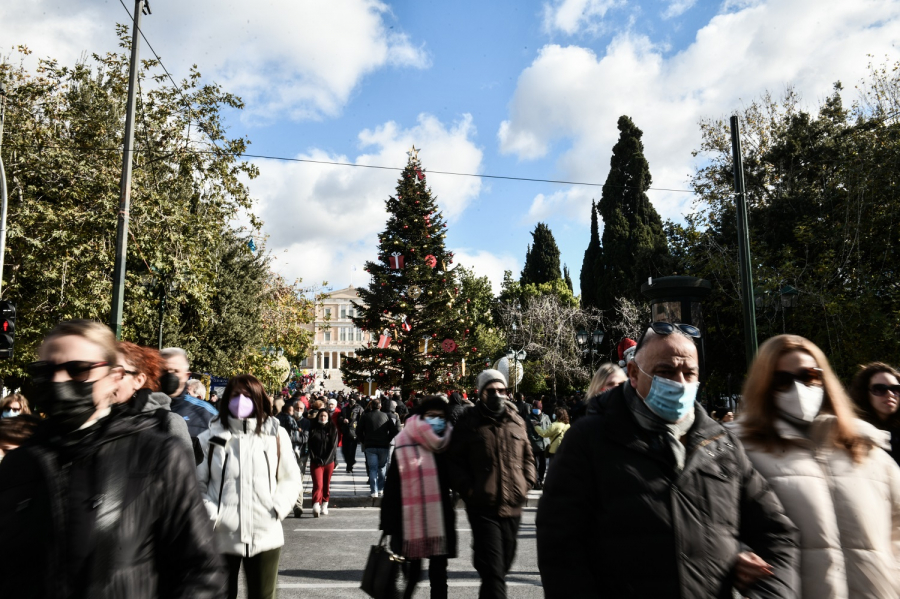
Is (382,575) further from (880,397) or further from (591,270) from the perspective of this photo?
(591,270)

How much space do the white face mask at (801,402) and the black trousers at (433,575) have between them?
284 centimetres

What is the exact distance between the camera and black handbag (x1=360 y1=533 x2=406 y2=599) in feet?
14.9

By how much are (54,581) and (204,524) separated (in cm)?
43

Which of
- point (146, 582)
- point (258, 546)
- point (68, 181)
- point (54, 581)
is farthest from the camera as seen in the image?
point (68, 181)

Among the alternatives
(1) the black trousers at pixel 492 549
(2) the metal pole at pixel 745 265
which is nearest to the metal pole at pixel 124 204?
(1) the black trousers at pixel 492 549

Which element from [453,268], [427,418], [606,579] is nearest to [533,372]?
[453,268]

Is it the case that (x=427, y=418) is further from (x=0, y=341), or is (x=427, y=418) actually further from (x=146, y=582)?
(x=0, y=341)

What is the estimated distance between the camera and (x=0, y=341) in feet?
37.5

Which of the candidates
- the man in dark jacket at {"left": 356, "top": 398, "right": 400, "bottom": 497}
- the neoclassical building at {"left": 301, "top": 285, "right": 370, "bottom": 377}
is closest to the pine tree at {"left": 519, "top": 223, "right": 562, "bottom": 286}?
the neoclassical building at {"left": 301, "top": 285, "right": 370, "bottom": 377}

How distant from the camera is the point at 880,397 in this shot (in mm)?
3920

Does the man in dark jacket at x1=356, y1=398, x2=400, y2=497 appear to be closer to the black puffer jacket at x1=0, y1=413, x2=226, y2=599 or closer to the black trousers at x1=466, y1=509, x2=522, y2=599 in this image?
the black trousers at x1=466, y1=509, x2=522, y2=599

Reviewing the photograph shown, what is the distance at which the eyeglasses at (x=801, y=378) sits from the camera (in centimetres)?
282

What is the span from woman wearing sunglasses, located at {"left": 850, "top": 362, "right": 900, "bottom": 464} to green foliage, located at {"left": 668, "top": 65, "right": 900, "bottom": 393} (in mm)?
12968

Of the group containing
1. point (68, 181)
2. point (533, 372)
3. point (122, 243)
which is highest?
point (68, 181)
